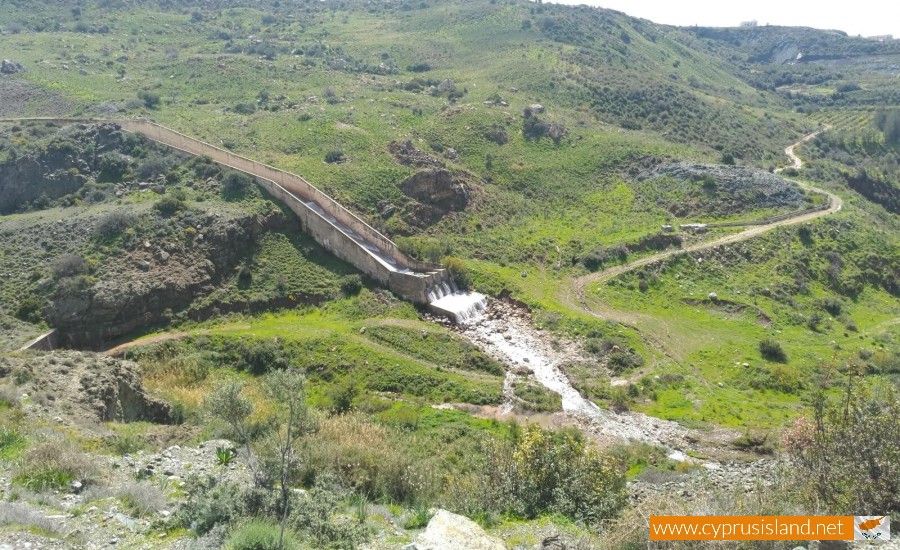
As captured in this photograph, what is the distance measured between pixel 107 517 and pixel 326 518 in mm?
4990

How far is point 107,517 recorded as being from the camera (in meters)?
14.2

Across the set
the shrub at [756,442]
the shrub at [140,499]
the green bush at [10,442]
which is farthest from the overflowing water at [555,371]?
the green bush at [10,442]

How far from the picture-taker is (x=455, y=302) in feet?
135

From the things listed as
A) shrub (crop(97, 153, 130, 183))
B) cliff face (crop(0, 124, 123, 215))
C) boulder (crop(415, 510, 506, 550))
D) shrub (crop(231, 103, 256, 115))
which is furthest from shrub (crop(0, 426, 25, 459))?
shrub (crop(231, 103, 256, 115))

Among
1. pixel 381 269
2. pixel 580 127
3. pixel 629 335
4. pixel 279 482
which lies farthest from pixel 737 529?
pixel 580 127

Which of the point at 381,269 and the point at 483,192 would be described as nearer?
the point at 381,269

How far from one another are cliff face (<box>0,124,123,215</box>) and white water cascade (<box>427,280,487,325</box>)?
29105 mm

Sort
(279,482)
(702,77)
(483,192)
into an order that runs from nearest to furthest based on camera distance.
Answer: (279,482)
(483,192)
(702,77)

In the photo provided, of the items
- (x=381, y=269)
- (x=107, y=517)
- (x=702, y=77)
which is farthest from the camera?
(x=702, y=77)

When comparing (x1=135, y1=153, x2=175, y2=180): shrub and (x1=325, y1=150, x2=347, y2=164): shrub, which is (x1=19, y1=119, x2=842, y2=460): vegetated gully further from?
(x1=135, y1=153, x2=175, y2=180): shrub

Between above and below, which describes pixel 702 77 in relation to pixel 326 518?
above

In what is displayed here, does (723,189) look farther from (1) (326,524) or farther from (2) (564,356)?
(1) (326,524)

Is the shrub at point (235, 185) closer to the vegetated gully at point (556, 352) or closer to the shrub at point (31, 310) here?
the vegetated gully at point (556, 352)

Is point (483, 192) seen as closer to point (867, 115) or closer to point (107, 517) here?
point (107, 517)
